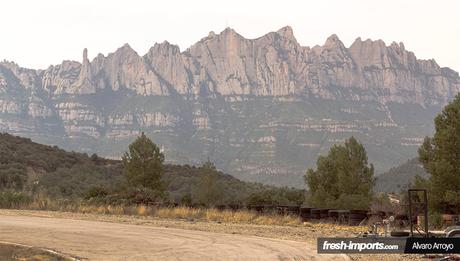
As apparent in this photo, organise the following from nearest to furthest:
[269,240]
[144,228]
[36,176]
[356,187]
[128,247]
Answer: [128,247] → [269,240] → [144,228] → [356,187] → [36,176]

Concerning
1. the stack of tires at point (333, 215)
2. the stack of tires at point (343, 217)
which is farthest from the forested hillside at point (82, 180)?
the stack of tires at point (343, 217)

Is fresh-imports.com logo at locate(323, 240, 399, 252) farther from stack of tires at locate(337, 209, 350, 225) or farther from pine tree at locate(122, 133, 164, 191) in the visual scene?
pine tree at locate(122, 133, 164, 191)

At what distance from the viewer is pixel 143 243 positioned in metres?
21.3

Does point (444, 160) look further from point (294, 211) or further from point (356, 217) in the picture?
point (294, 211)

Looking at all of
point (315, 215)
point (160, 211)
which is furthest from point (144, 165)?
point (315, 215)

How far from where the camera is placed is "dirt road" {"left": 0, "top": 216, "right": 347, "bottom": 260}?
60.0 feet

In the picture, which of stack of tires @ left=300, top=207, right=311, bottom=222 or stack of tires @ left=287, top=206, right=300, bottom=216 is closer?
stack of tires @ left=300, top=207, right=311, bottom=222

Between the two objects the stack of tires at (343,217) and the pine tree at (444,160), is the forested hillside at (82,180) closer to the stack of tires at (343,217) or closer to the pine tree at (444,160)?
the stack of tires at (343,217)

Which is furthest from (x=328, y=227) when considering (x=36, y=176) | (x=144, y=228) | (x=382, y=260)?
(x=36, y=176)

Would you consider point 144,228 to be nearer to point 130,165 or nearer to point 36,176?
point 130,165

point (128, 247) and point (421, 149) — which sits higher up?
point (421, 149)

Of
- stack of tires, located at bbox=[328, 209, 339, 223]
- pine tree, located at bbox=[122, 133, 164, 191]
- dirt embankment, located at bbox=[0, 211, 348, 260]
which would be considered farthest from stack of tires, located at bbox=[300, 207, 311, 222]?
pine tree, located at bbox=[122, 133, 164, 191]

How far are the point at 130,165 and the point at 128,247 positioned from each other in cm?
3096

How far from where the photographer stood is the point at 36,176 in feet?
211
